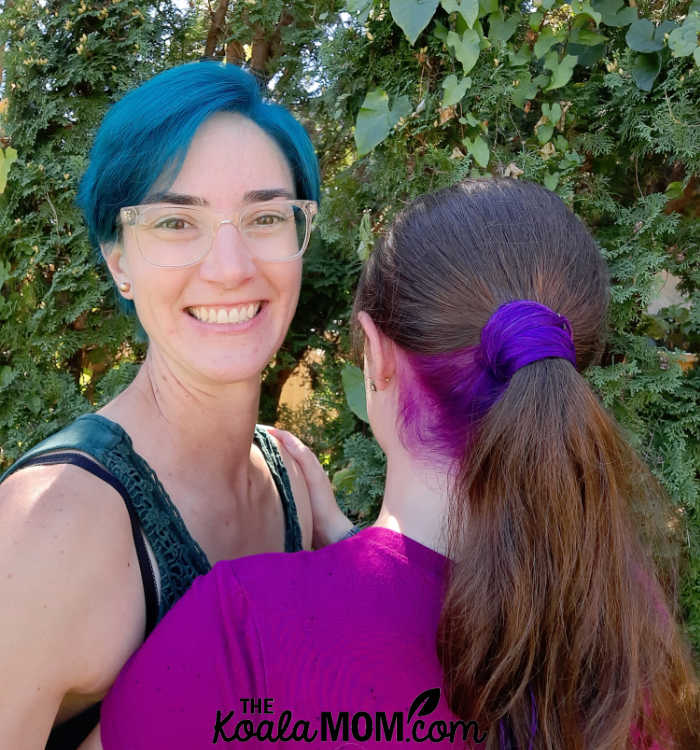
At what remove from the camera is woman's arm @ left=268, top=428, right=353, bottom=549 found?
208 centimetres

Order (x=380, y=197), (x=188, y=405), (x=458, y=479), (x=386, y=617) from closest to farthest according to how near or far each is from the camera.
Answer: (x=386, y=617)
(x=458, y=479)
(x=188, y=405)
(x=380, y=197)

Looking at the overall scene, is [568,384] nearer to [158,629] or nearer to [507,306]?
[507,306]

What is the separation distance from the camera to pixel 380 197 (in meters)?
2.14

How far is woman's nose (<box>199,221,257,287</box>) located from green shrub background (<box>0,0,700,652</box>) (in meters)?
0.51

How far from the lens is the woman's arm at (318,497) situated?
2.08 metres

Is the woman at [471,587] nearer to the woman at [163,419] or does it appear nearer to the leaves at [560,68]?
the woman at [163,419]

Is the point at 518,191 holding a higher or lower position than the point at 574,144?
lower

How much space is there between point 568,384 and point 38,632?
3.03 feet

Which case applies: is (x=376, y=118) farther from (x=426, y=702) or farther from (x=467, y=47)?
(x=426, y=702)

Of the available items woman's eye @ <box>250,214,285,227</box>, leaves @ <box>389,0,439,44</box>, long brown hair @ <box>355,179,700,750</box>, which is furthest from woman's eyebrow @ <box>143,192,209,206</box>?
leaves @ <box>389,0,439,44</box>

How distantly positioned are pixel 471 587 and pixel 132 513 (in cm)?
68

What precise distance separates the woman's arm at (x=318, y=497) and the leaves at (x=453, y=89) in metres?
1.05

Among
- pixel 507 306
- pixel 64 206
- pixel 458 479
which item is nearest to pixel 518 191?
pixel 507 306

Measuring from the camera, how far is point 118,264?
68.5 inches
